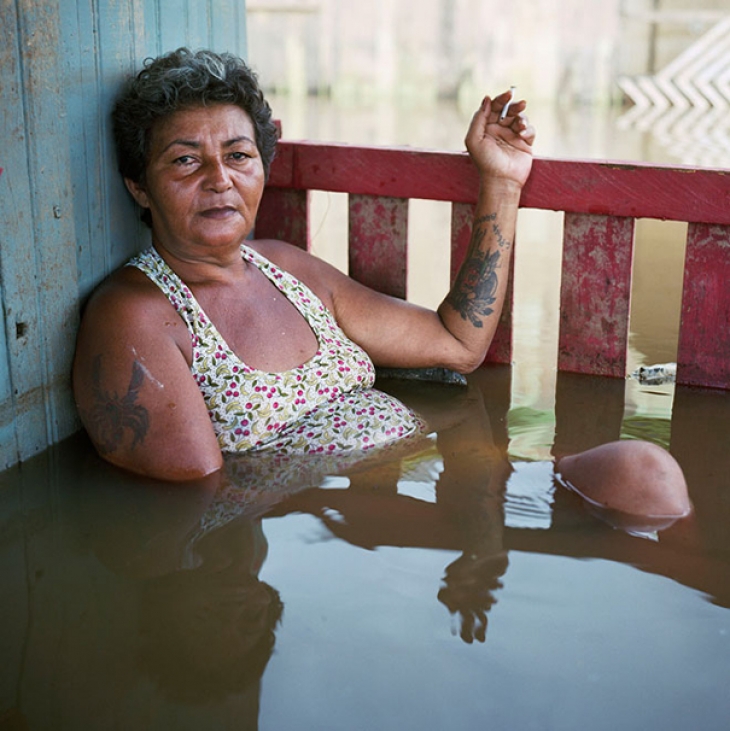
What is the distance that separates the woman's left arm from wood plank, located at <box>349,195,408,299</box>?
0.33 meters

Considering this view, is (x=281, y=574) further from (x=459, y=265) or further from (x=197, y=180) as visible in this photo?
(x=459, y=265)

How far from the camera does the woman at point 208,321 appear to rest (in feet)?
8.63

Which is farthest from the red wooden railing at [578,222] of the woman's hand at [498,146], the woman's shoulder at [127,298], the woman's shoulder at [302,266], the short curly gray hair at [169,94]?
the woman's shoulder at [127,298]

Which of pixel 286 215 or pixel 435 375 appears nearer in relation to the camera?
pixel 435 375

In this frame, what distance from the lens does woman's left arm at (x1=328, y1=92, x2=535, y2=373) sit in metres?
3.25

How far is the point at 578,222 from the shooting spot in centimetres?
340

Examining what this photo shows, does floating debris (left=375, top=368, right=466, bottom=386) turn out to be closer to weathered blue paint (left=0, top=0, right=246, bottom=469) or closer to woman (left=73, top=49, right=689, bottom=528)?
woman (left=73, top=49, right=689, bottom=528)

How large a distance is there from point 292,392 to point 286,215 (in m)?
1.05

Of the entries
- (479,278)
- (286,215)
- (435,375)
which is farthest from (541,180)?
(286,215)

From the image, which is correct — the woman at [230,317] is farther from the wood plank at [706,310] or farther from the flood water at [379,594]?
the wood plank at [706,310]

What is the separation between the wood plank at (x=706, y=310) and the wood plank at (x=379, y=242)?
3.07 ft

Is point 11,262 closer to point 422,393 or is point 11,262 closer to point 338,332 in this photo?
point 338,332

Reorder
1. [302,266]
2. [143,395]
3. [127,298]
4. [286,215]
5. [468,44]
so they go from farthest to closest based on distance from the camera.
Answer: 1. [468,44]
2. [286,215]
3. [302,266]
4. [127,298]
5. [143,395]

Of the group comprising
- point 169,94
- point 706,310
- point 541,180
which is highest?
point 169,94
